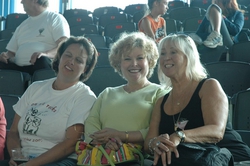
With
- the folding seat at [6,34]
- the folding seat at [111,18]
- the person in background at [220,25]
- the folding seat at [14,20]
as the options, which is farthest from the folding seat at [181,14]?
the person in background at [220,25]

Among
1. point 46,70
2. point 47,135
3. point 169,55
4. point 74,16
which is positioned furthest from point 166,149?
point 74,16

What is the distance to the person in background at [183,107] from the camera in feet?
7.88

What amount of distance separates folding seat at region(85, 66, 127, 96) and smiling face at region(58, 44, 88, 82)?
823 millimetres

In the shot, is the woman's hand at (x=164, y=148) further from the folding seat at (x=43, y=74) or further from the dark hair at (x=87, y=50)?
the folding seat at (x=43, y=74)

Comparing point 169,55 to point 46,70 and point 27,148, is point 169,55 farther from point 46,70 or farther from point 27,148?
point 46,70

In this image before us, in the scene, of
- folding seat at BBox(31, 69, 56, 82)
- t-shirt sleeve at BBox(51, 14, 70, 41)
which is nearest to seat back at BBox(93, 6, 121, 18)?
t-shirt sleeve at BBox(51, 14, 70, 41)

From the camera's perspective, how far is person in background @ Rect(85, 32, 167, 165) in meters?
2.78

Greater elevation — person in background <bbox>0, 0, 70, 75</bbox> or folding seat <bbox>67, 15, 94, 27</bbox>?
person in background <bbox>0, 0, 70, 75</bbox>

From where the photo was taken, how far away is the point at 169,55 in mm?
2756

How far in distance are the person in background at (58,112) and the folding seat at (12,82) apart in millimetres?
1207

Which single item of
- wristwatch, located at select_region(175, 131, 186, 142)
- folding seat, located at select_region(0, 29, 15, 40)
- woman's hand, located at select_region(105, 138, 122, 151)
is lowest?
folding seat, located at select_region(0, 29, 15, 40)

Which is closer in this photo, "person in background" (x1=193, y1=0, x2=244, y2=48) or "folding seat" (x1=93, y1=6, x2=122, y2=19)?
"person in background" (x1=193, y1=0, x2=244, y2=48)

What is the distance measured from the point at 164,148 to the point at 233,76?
1.93 metres

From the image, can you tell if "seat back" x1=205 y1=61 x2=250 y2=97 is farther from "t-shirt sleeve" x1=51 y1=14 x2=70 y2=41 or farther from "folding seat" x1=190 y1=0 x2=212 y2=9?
"folding seat" x1=190 y1=0 x2=212 y2=9
